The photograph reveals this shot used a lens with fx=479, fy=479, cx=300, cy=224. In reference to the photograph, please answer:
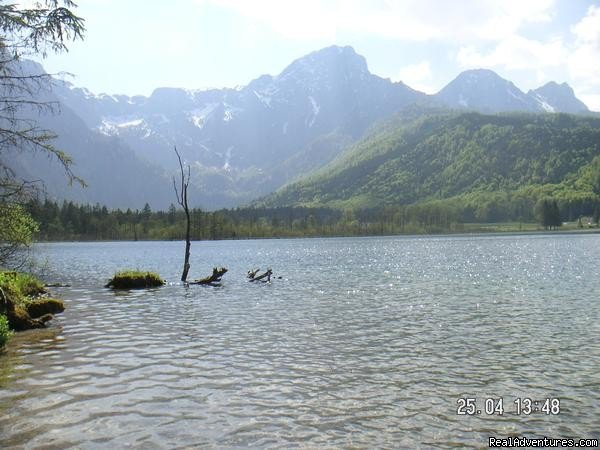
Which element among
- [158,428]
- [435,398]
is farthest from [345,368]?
[158,428]

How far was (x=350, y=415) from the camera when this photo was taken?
14258 mm

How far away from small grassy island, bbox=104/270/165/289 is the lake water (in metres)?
16.0

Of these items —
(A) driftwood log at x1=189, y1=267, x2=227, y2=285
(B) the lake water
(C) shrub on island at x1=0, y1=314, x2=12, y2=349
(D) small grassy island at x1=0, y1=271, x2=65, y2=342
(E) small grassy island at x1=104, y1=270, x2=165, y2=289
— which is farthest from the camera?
(A) driftwood log at x1=189, y1=267, x2=227, y2=285

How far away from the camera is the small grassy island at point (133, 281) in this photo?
5384 centimetres

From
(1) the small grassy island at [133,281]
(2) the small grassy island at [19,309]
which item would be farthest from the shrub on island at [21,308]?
(1) the small grassy island at [133,281]

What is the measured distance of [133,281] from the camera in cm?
5428

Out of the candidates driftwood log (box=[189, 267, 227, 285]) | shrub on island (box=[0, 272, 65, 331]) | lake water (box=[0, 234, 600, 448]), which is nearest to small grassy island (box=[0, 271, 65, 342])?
shrub on island (box=[0, 272, 65, 331])

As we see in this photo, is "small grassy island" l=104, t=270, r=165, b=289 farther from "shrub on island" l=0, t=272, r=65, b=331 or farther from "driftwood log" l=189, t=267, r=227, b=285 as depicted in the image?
"shrub on island" l=0, t=272, r=65, b=331

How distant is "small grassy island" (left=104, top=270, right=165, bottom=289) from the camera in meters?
53.8

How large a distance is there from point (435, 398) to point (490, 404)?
5.51 ft

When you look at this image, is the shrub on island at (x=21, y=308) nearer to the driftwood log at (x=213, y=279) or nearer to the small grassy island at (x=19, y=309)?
the small grassy island at (x=19, y=309)

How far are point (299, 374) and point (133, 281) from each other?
133ft

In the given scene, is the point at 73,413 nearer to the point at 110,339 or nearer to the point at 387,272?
the point at 110,339

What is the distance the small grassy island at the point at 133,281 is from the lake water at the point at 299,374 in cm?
1601
